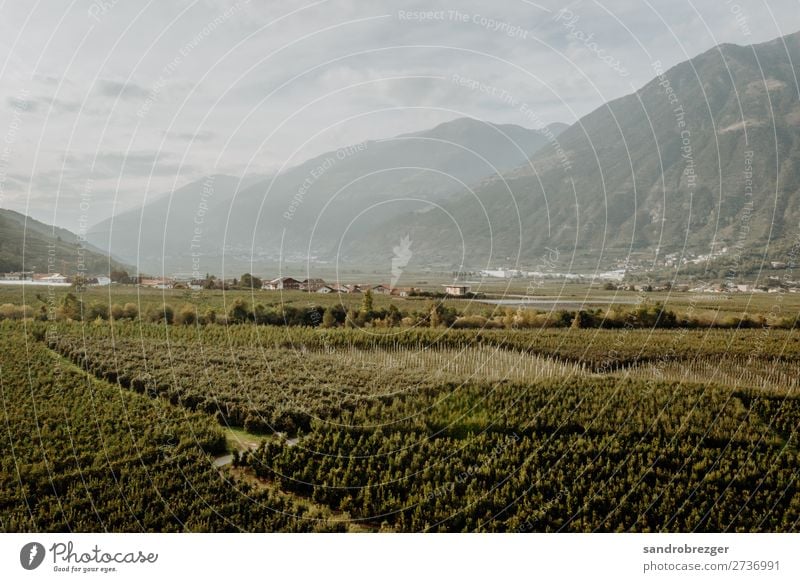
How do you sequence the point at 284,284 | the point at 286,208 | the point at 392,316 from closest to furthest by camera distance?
the point at 286,208 → the point at 392,316 → the point at 284,284

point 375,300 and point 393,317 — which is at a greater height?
point 375,300

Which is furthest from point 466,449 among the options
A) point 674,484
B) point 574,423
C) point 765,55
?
point 765,55

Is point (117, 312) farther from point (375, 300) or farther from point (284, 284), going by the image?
point (375, 300)

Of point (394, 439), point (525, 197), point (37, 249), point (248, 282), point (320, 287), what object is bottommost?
point (394, 439)

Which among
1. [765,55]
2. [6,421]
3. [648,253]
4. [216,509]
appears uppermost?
[765,55]

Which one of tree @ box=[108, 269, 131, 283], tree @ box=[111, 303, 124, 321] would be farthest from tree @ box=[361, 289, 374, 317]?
tree @ box=[108, 269, 131, 283]

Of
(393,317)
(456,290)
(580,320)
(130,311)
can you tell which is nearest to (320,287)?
(393,317)

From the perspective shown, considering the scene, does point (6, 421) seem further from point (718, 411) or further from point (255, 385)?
point (718, 411)
